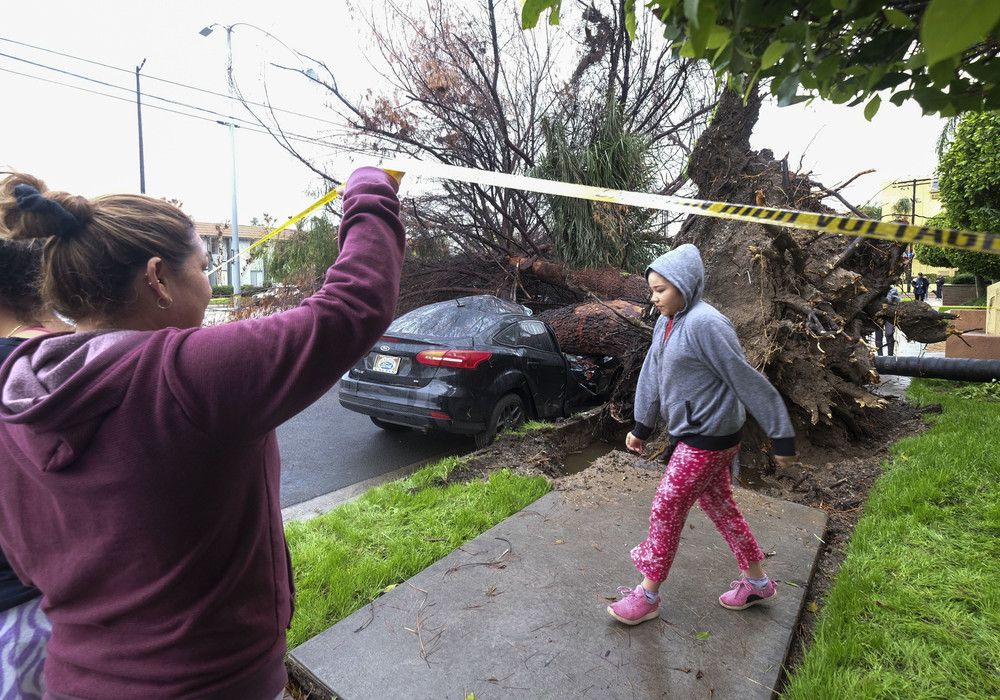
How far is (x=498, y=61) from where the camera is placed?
34.0 ft

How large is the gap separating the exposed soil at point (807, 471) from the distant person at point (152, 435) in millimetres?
3261

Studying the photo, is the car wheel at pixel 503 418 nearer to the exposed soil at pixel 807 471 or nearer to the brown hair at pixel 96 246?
the exposed soil at pixel 807 471

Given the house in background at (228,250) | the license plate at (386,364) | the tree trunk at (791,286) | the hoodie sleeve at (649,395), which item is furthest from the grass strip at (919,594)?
the license plate at (386,364)

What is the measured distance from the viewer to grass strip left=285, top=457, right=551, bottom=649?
2.97 metres

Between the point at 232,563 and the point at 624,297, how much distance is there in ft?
26.8

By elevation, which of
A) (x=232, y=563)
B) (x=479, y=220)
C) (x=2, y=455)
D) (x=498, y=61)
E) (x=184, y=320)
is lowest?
(x=232, y=563)

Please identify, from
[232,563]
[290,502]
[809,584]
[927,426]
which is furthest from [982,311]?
[232,563]

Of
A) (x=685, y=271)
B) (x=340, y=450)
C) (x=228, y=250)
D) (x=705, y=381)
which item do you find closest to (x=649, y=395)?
(x=705, y=381)

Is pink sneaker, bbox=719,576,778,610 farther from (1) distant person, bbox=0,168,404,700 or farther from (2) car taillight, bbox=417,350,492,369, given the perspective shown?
(2) car taillight, bbox=417,350,492,369

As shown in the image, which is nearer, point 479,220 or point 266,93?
point 266,93

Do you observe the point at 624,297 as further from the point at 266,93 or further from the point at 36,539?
the point at 36,539

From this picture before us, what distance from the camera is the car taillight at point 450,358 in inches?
222

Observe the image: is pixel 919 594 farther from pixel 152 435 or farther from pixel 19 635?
pixel 19 635

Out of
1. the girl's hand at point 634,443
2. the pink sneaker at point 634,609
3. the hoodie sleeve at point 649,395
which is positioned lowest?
the pink sneaker at point 634,609
